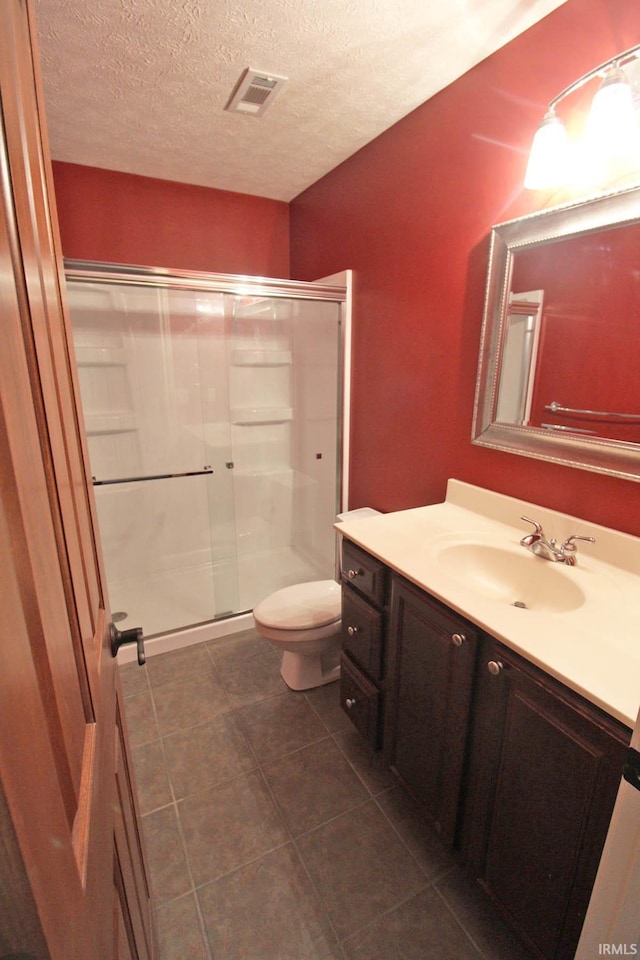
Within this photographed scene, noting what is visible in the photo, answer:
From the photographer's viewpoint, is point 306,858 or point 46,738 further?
point 306,858

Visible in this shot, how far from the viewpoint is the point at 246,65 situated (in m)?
1.46

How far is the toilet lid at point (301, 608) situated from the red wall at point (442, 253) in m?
0.54

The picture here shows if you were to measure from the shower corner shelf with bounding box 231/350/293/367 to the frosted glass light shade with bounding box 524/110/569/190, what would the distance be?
179 centimetres

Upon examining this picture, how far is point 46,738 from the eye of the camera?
0.35m

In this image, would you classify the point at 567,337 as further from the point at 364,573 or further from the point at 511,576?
the point at 364,573

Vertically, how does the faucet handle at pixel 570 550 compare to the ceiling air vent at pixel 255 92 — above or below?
below

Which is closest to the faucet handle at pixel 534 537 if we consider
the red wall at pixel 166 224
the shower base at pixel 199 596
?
the shower base at pixel 199 596

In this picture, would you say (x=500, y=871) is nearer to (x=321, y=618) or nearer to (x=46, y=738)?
(x=321, y=618)

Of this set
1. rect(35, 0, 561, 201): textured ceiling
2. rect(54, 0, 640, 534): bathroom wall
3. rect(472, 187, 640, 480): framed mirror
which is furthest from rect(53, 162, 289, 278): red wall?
rect(472, 187, 640, 480): framed mirror

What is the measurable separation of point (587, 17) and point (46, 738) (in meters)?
1.86

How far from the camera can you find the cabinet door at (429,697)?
3.58 ft

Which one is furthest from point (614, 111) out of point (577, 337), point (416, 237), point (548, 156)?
point (416, 237)

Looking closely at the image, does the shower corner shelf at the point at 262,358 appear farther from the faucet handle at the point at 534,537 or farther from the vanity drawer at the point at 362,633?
the faucet handle at the point at 534,537

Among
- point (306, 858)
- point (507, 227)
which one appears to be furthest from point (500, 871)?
point (507, 227)
